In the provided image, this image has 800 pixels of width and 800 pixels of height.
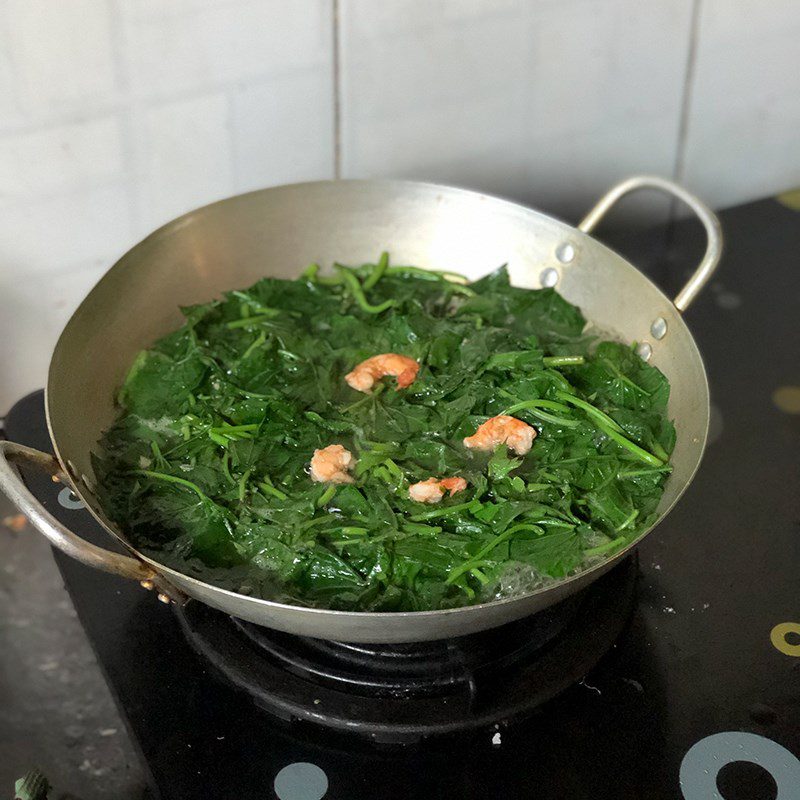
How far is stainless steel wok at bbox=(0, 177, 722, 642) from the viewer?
120 centimetres

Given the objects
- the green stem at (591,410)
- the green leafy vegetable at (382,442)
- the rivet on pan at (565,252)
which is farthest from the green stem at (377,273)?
the green stem at (591,410)

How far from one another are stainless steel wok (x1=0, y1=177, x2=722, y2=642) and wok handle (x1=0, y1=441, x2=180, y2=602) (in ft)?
0.08

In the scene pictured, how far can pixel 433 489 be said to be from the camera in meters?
1.12

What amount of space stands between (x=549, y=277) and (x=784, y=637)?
57 centimetres

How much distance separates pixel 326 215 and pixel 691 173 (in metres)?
0.83

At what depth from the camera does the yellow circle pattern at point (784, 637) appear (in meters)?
1.16

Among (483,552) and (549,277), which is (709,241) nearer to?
(549,277)

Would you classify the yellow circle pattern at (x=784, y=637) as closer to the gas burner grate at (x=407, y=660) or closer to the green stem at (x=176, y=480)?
the gas burner grate at (x=407, y=660)

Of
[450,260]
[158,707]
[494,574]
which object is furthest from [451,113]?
[158,707]

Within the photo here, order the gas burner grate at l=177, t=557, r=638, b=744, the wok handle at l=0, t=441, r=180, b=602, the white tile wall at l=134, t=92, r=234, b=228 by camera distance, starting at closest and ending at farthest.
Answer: the wok handle at l=0, t=441, r=180, b=602, the gas burner grate at l=177, t=557, r=638, b=744, the white tile wall at l=134, t=92, r=234, b=228

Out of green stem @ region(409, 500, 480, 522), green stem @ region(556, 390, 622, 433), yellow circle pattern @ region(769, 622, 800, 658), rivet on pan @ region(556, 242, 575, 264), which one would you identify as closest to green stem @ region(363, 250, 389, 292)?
rivet on pan @ region(556, 242, 575, 264)

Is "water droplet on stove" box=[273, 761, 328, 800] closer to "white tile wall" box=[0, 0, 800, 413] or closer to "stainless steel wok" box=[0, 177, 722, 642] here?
"stainless steel wok" box=[0, 177, 722, 642]

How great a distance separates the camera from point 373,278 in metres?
1.47

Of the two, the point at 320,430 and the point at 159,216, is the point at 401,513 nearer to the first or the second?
the point at 320,430
